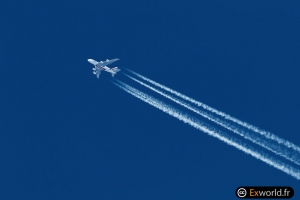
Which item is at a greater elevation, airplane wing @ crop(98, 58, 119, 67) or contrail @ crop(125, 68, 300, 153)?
airplane wing @ crop(98, 58, 119, 67)

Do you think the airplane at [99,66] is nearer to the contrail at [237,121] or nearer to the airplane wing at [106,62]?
the airplane wing at [106,62]

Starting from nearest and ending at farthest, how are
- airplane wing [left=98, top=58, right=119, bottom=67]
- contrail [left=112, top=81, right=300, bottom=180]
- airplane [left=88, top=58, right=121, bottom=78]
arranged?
contrail [left=112, top=81, right=300, bottom=180] < airplane [left=88, top=58, right=121, bottom=78] < airplane wing [left=98, top=58, right=119, bottom=67]

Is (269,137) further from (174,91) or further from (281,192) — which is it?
(174,91)

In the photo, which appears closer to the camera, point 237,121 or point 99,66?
point 237,121

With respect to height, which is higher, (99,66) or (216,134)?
(99,66)

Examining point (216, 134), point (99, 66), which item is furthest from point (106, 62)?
point (216, 134)

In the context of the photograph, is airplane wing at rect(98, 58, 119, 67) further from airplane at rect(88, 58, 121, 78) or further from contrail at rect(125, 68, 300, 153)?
contrail at rect(125, 68, 300, 153)

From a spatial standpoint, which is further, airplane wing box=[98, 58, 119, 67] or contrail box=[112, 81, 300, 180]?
airplane wing box=[98, 58, 119, 67]

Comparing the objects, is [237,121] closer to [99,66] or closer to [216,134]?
[216,134]

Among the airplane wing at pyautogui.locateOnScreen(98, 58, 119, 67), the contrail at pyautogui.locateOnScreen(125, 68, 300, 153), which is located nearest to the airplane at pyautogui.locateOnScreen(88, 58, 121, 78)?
the airplane wing at pyautogui.locateOnScreen(98, 58, 119, 67)

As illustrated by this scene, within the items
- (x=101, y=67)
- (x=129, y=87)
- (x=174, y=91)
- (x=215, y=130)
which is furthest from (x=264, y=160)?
(x=101, y=67)

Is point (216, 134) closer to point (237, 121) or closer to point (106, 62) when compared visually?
point (237, 121)

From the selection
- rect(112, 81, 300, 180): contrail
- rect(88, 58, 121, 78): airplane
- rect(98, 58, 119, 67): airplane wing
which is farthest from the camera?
rect(98, 58, 119, 67): airplane wing
